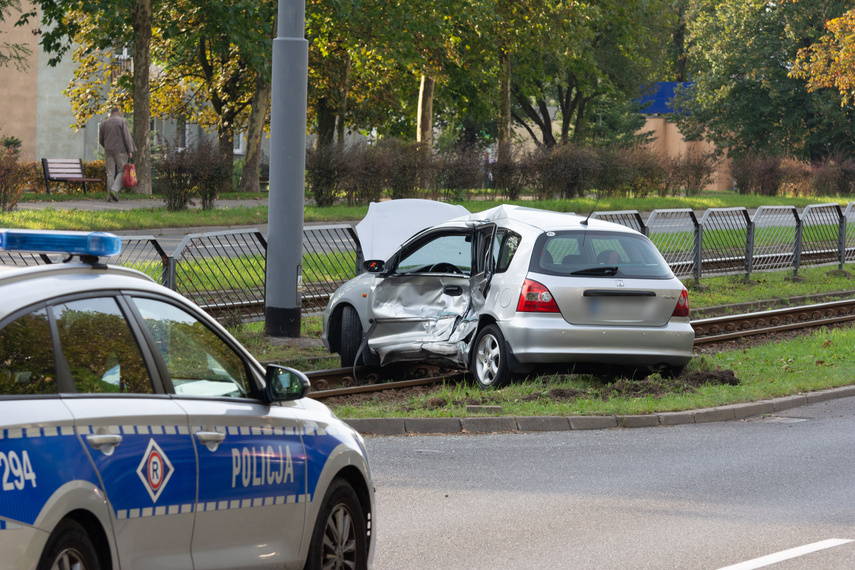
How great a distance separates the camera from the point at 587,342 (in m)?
10.9

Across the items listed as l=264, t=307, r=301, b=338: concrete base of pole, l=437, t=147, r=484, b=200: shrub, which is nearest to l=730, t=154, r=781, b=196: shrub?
l=437, t=147, r=484, b=200: shrub

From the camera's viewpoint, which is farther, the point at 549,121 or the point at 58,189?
the point at 549,121

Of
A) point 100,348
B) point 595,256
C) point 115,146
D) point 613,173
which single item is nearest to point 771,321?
point 595,256

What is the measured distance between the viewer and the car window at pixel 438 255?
12.4 meters

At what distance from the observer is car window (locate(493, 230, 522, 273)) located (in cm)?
1148

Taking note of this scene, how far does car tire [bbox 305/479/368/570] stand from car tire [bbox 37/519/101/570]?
139 centimetres

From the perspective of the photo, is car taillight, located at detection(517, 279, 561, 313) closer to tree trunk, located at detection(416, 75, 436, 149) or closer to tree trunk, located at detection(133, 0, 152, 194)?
tree trunk, located at detection(133, 0, 152, 194)

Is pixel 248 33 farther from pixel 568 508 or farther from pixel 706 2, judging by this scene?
pixel 706 2

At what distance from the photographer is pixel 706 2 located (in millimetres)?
67562

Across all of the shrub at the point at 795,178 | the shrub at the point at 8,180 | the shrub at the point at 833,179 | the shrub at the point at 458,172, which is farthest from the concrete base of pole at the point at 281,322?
the shrub at the point at 833,179

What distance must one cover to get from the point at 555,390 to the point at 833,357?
4779mm

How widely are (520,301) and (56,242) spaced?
23.8ft

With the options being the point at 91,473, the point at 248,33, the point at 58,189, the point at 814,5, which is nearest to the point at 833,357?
the point at 91,473

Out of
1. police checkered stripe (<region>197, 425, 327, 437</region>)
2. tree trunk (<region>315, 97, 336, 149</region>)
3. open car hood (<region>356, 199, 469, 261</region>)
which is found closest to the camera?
police checkered stripe (<region>197, 425, 327, 437</region>)
